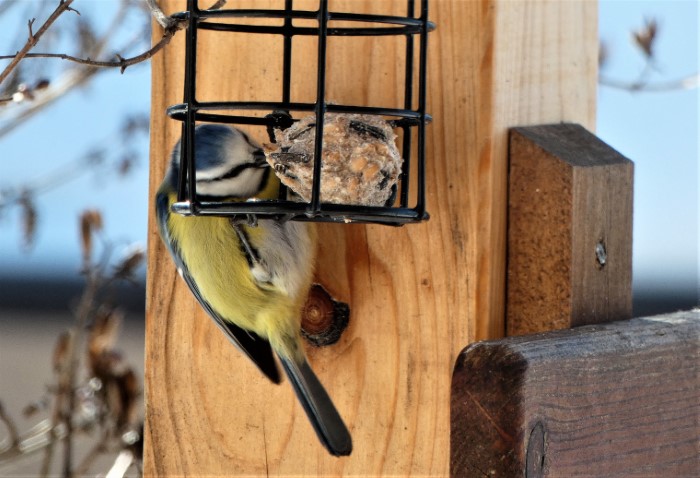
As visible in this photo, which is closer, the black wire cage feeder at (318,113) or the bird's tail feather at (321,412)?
the black wire cage feeder at (318,113)

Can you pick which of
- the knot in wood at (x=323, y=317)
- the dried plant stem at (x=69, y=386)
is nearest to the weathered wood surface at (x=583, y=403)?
the knot in wood at (x=323, y=317)

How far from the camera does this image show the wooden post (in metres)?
1.67

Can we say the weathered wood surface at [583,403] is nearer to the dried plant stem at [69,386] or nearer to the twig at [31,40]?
the twig at [31,40]

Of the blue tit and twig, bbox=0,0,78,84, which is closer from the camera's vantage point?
twig, bbox=0,0,78,84

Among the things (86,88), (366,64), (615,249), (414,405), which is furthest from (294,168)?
(86,88)

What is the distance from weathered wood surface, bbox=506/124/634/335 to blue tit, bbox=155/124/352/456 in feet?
1.25

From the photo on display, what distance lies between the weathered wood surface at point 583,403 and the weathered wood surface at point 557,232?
10 centimetres

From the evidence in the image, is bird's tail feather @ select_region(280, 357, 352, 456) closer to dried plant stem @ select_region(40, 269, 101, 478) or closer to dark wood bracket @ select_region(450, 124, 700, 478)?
dark wood bracket @ select_region(450, 124, 700, 478)

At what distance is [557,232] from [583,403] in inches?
14.4

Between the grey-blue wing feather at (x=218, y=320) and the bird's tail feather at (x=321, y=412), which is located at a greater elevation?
the grey-blue wing feather at (x=218, y=320)

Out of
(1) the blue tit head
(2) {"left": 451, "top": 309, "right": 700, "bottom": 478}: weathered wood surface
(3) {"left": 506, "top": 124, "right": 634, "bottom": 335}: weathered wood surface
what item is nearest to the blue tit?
(1) the blue tit head

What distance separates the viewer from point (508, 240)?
1709 mm

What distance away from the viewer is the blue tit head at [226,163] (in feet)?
5.56

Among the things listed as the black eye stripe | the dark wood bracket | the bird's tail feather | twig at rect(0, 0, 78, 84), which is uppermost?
twig at rect(0, 0, 78, 84)
